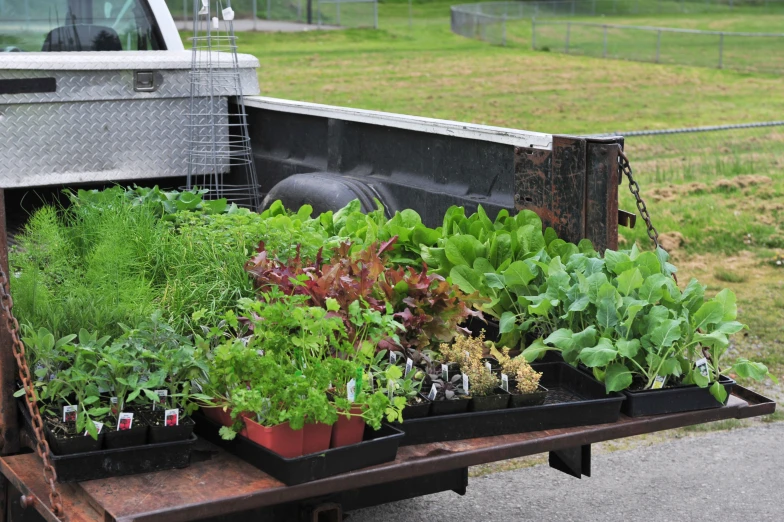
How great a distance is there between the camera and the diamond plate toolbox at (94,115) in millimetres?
5102

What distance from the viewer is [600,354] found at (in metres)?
3.10

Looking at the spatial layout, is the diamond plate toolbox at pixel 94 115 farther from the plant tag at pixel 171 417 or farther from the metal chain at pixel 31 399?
the plant tag at pixel 171 417

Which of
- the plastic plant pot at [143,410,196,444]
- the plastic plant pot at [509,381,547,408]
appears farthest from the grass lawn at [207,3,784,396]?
the plastic plant pot at [143,410,196,444]

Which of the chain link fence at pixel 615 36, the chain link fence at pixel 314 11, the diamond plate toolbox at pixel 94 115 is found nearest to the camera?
the diamond plate toolbox at pixel 94 115

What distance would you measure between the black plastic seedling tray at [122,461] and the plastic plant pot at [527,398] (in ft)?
3.16

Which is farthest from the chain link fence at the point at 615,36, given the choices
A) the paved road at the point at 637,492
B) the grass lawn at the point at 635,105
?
the paved road at the point at 637,492

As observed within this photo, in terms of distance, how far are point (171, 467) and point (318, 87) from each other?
19.4m

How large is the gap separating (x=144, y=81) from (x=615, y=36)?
3133cm

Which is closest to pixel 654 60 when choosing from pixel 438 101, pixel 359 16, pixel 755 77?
pixel 755 77

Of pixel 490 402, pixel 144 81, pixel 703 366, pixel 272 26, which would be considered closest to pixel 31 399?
pixel 490 402

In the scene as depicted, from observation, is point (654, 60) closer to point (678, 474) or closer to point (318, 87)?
point (318, 87)

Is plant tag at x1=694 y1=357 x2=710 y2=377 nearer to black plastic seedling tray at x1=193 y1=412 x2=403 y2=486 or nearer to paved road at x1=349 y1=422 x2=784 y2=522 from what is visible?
black plastic seedling tray at x1=193 y1=412 x2=403 y2=486

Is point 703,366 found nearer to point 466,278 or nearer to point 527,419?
point 527,419

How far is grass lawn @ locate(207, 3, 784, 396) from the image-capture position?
27.9 ft
